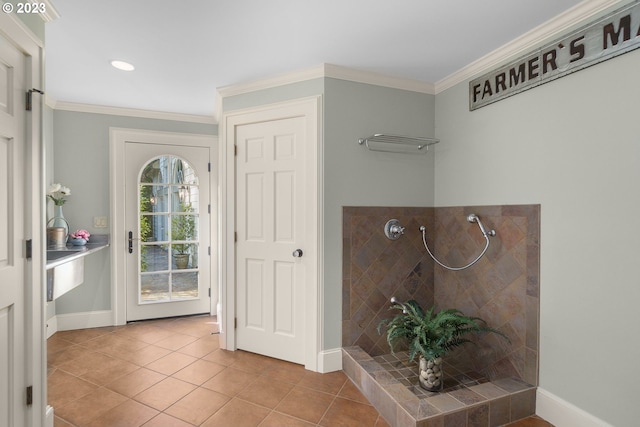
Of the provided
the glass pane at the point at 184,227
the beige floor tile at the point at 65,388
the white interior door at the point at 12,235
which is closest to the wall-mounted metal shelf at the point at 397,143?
the white interior door at the point at 12,235

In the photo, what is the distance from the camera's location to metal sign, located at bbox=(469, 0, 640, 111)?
1.51m

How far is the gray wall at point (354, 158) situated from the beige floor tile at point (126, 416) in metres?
1.21

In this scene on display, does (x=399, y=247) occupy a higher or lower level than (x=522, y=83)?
lower

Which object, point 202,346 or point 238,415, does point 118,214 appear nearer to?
point 202,346

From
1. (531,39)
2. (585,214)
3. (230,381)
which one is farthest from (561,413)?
(531,39)

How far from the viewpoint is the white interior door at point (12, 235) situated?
1366 millimetres

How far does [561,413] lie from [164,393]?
7.80 ft

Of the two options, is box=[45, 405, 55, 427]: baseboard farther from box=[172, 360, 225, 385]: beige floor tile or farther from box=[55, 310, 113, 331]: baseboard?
box=[55, 310, 113, 331]: baseboard

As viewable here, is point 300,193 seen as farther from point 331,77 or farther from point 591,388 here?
point 591,388

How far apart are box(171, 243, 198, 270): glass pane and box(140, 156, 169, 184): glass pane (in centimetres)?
74

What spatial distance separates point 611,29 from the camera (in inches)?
61.4

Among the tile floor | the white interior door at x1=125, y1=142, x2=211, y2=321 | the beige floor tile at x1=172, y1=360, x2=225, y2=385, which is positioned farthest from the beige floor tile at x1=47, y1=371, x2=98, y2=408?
the white interior door at x1=125, y1=142, x2=211, y2=321

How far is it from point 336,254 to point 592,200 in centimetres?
154

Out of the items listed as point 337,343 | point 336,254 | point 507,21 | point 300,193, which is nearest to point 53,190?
point 300,193
